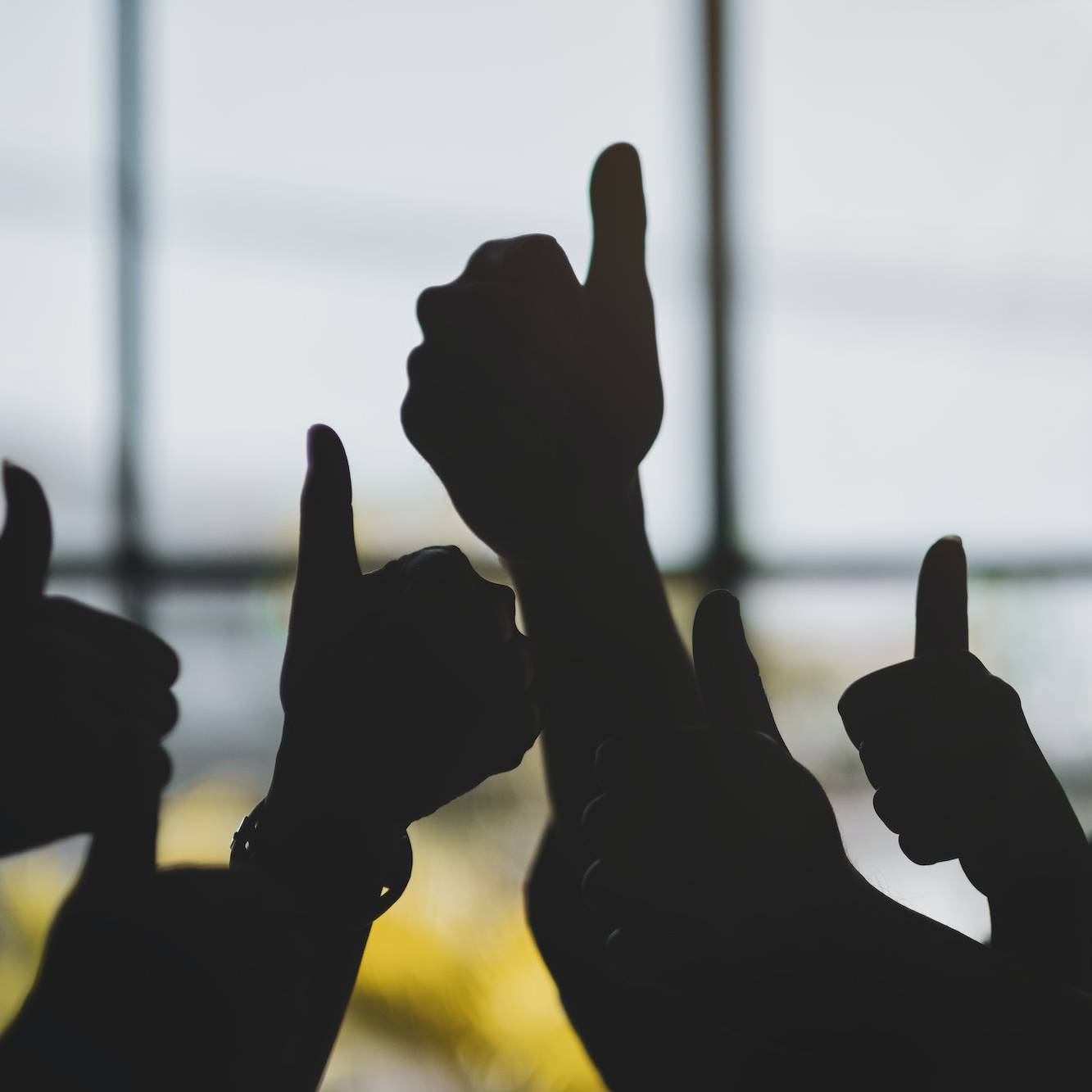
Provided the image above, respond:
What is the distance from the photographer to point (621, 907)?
42cm

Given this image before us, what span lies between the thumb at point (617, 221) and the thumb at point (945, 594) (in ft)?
0.60

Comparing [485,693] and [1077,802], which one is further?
[1077,802]

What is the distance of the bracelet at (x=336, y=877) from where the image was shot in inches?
15.1

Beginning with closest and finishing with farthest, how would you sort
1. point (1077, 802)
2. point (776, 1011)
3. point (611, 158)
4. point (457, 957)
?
point (776, 1011)
point (611, 158)
point (457, 957)
point (1077, 802)

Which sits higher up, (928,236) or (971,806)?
(928,236)

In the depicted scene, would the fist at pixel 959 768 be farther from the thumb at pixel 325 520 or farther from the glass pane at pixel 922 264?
the glass pane at pixel 922 264

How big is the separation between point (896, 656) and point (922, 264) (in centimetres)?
109

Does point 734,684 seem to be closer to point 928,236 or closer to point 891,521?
point 891,521

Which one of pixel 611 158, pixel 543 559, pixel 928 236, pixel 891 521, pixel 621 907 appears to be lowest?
pixel 891 521

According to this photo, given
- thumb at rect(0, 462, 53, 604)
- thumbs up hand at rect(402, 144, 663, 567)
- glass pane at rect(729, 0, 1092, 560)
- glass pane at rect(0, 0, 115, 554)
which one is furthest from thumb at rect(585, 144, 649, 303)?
glass pane at rect(729, 0, 1092, 560)

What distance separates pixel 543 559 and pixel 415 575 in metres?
0.10

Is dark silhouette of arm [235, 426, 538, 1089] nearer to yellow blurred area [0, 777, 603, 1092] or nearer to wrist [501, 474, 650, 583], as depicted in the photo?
wrist [501, 474, 650, 583]

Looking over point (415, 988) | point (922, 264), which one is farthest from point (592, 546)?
point (922, 264)

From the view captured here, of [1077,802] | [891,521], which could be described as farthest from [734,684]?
[1077,802]
